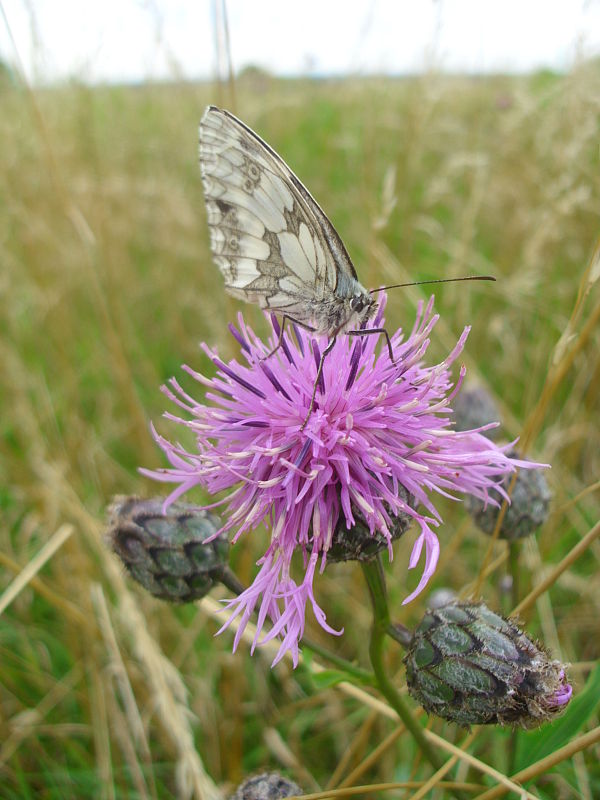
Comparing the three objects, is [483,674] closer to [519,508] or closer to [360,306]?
[519,508]

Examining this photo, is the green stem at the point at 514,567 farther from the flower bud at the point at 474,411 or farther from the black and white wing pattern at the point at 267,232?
the black and white wing pattern at the point at 267,232

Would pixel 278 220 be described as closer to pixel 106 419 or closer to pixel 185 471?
pixel 185 471

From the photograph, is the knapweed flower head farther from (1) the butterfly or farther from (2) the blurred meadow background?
(2) the blurred meadow background

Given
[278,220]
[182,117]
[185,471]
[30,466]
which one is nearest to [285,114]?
[182,117]

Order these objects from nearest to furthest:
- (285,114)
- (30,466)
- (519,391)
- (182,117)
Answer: (30,466), (519,391), (182,117), (285,114)

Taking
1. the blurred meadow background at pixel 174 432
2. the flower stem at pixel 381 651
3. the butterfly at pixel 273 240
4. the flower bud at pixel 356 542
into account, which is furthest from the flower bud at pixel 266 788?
the butterfly at pixel 273 240

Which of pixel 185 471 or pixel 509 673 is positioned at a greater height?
pixel 185 471
